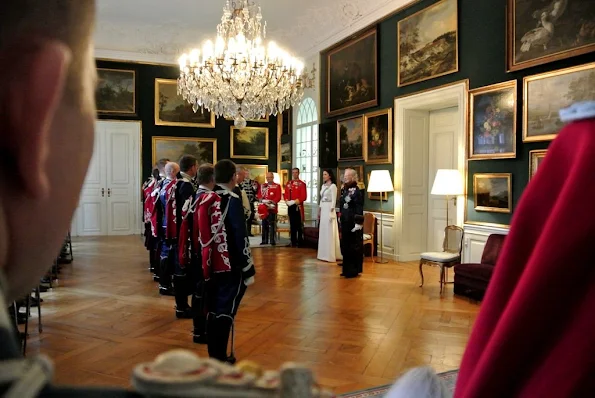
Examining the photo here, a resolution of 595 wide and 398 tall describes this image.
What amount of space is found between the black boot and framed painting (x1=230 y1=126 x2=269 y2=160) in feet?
38.0

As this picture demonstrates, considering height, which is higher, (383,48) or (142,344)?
(383,48)

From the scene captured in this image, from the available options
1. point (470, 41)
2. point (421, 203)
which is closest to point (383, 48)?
point (470, 41)

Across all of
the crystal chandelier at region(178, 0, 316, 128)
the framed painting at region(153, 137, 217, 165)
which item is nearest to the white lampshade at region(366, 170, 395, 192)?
the crystal chandelier at region(178, 0, 316, 128)

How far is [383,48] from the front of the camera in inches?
389

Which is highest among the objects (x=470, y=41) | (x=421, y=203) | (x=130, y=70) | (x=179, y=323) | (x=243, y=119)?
(x=130, y=70)

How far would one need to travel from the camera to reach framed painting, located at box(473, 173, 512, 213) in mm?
6973

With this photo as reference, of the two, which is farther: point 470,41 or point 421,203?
point 421,203

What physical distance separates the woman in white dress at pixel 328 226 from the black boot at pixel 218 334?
18.1 ft

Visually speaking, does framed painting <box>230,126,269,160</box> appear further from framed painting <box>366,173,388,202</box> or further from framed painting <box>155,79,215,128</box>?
framed painting <box>366,173,388,202</box>

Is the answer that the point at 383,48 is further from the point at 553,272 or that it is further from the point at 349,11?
the point at 553,272

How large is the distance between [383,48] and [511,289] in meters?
9.78

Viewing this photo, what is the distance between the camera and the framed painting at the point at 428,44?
8016mm

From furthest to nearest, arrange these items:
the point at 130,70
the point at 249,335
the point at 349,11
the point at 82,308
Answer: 1. the point at 130,70
2. the point at 349,11
3. the point at 82,308
4. the point at 249,335

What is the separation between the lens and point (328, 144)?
1196 cm
